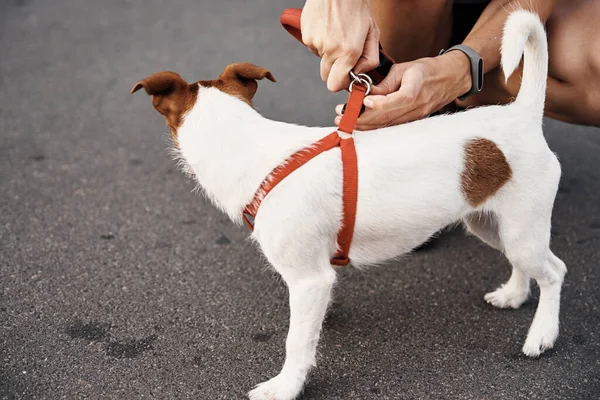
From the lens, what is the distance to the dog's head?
207 cm

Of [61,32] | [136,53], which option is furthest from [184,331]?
[61,32]

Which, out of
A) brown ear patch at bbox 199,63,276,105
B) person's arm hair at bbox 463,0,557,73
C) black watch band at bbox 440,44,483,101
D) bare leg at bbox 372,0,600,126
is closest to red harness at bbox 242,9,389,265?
brown ear patch at bbox 199,63,276,105

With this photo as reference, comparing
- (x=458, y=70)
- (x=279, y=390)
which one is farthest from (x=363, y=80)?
Result: (x=279, y=390)

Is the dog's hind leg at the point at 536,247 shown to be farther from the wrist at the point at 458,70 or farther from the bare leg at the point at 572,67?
the bare leg at the point at 572,67

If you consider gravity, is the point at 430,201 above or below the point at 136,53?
above

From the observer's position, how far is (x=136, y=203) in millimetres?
3422

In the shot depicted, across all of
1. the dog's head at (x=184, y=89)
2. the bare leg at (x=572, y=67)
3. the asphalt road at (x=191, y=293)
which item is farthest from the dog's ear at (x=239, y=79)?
the bare leg at (x=572, y=67)

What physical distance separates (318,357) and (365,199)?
668mm

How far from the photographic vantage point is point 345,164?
6.81 feet

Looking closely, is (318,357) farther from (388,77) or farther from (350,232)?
(388,77)

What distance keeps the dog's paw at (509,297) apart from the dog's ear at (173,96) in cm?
148

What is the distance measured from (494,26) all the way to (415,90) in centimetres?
73

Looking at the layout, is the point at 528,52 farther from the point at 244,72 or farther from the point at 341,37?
the point at 244,72

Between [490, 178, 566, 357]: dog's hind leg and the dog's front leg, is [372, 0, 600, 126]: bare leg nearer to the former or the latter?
[490, 178, 566, 357]: dog's hind leg
